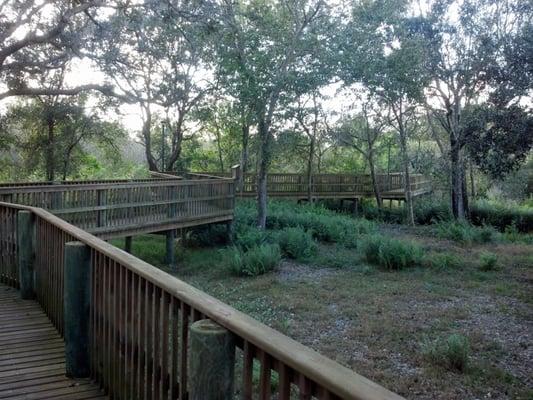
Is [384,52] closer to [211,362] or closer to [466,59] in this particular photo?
[466,59]

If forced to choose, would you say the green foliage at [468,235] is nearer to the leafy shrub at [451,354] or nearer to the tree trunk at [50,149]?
the leafy shrub at [451,354]

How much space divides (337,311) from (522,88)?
6364 millimetres

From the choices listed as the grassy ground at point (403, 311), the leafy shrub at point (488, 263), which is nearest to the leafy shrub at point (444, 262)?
the grassy ground at point (403, 311)

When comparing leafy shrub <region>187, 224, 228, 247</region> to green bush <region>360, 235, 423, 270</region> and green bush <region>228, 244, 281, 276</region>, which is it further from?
green bush <region>360, 235, 423, 270</region>

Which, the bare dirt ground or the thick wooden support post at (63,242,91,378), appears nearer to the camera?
the thick wooden support post at (63,242,91,378)

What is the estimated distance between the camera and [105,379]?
3.39 meters

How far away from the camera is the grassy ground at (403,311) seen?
605cm

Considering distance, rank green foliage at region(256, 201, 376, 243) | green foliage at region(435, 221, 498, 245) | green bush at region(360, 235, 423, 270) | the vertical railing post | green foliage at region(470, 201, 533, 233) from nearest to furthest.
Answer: the vertical railing post < green bush at region(360, 235, 423, 270) < green foliage at region(435, 221, 498, 245) < green foliage at region(256, 201, 376, 243) < green foliage at region(470, 201, 533, 233)

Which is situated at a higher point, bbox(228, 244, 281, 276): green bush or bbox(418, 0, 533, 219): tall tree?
bbox(418, 0, 533, 219): tall tree

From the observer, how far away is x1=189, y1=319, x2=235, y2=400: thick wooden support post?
6.25ft

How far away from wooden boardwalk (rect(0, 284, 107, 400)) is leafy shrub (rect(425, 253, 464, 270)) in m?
9.82

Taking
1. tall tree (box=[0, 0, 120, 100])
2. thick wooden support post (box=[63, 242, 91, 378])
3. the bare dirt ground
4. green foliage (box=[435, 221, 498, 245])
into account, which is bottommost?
the bare dirt ground

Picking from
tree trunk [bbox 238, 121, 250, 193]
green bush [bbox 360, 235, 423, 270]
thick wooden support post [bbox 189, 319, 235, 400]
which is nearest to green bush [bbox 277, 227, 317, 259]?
green bush [bbox 360, 235, 423, 270]

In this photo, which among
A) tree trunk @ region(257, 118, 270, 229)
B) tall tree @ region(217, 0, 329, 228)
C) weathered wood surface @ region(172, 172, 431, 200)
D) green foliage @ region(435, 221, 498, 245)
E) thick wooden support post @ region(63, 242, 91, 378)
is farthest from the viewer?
weathered wood surface @ region(172, 172, 431, 200)
